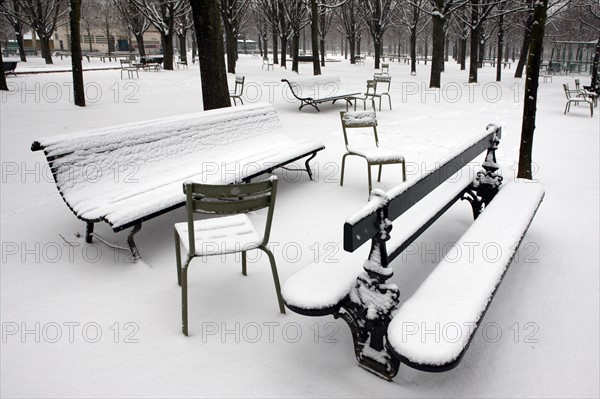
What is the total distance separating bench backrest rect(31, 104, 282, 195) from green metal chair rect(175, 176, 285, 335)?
136cm

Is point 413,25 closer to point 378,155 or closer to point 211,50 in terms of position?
point 211,50

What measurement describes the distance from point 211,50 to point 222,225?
494cm

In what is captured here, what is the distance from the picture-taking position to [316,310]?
2523 millimetres

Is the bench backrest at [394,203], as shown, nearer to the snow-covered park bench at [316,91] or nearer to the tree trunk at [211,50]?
the tree trunk at [211,50]

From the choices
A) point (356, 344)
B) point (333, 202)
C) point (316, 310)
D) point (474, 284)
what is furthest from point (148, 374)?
point (333, 202)

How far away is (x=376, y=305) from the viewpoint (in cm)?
257

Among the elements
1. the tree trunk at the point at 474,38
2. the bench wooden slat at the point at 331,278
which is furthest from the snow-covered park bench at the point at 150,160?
the tree trunk at the point at 474,38

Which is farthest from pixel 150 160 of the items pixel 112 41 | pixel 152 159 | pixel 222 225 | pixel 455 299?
pixel 112 41

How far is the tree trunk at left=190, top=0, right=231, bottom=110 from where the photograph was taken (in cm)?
718

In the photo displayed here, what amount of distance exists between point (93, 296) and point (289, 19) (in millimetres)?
28491

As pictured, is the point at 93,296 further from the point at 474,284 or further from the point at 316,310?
the point at 474,284

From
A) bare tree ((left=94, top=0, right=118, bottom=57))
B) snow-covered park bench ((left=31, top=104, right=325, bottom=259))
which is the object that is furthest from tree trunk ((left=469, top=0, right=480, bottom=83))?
bare tree ((left=94, top=0, right=118, bottom=57))

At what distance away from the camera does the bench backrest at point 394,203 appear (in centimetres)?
238

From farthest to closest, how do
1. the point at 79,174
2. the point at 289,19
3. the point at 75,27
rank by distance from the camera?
the point at 289,19, the point at 75,27, the point at 79,174
